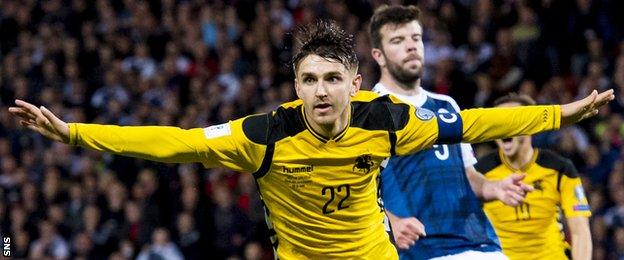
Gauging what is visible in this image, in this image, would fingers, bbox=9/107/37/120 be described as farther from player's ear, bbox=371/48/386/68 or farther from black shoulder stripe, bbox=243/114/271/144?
player's ear, bbox=371/48/386/68

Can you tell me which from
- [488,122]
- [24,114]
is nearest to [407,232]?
[488,122]

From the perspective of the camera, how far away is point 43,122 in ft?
17.4

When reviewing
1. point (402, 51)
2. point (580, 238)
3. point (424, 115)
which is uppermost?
point (402, 51)

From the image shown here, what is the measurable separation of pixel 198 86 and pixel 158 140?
32.9 ft

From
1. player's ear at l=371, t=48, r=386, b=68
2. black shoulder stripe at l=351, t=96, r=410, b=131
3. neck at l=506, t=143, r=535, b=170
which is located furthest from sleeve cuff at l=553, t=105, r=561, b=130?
neck at l=506, t=143, r=535, b=170

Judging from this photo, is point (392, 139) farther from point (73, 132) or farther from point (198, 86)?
point (198, 86)

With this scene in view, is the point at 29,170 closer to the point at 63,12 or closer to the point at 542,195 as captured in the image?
the point at 63,12

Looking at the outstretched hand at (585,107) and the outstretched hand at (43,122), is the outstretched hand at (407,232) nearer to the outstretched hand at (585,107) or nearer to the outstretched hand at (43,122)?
the outstretched hand at (585,107)

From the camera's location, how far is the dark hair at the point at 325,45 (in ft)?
19.2

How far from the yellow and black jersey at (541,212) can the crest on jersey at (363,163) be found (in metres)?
1.96

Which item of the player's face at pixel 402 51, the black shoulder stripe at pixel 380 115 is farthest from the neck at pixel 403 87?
the black shoulder stripe at pixel 380 115

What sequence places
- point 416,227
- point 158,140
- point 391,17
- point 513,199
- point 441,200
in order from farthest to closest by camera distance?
point 391,17 < point 441,200 < point 513,199 < point 416,227 < point 158,140

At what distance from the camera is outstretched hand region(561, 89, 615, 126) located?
5.67 m

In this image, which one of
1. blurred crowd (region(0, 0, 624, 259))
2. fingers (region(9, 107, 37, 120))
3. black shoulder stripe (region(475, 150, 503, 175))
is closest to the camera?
fingers (region(9, 107, 37, 120))
